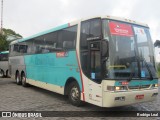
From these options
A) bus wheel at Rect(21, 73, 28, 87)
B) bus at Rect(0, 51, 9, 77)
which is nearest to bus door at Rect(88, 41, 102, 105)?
bus wheel at Rect(21, 73, 28, 87)

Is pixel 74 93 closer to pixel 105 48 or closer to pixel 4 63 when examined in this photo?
pixel 105 48

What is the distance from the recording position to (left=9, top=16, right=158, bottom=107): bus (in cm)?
775

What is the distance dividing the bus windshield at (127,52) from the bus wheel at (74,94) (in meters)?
2.23

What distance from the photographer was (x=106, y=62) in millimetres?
7734

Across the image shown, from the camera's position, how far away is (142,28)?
908 centimetres

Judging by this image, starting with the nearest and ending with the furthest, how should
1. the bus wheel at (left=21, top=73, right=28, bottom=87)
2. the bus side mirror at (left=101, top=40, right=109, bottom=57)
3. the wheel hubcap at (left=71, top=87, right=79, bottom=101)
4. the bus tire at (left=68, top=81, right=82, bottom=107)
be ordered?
the bus side mirror at (left=101, top=40, right=109, bottom=57), the bus tire at (left=68, top=81, right=82, bottom=107), the wheel hubcap at (left=71, top=87, right=79, bottom=101), the bus wheel at (left=21, top=73, right=28, bottom=87)

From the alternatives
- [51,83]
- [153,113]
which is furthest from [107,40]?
[51,83]

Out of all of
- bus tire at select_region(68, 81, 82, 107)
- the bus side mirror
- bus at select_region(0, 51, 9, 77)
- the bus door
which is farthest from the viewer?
bus at select_region(0, 51, 9, 77)

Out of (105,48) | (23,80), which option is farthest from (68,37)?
(23,80)

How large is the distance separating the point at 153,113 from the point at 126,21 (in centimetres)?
337

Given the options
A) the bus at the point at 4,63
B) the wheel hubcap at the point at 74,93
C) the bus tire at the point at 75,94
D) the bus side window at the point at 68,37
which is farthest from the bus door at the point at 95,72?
the bus at the point at 4,63

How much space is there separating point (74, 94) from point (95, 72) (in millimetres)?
1988

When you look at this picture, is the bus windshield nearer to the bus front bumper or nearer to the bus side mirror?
the bus side mirror

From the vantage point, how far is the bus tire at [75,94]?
9.52 m
